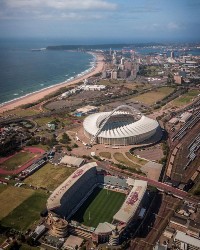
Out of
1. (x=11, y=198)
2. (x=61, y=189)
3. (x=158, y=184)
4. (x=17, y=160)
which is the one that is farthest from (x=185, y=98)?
(x=11, y=198)

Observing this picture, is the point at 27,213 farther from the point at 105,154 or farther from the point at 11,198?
the point at 105,154

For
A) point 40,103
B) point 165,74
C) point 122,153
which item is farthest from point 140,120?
point 165,74

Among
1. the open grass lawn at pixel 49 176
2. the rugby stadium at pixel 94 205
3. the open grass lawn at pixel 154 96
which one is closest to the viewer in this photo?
the rugby stadium at pixel 94 205

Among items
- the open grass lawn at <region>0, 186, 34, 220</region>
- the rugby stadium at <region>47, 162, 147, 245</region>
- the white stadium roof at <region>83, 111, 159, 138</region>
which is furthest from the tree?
the open grass lawn at <region>0, 186, 34, 220</region>

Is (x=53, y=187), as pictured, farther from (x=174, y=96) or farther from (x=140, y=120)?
(x=174, y=96)

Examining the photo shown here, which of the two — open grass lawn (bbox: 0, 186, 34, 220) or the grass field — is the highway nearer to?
the grass field

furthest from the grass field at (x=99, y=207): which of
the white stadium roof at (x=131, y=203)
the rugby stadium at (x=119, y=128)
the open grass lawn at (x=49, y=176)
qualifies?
the rugby stadium at (x=119, y=128)

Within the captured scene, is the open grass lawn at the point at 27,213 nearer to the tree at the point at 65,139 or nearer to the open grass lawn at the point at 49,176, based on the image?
the open grass lawn at the point at 49,176
